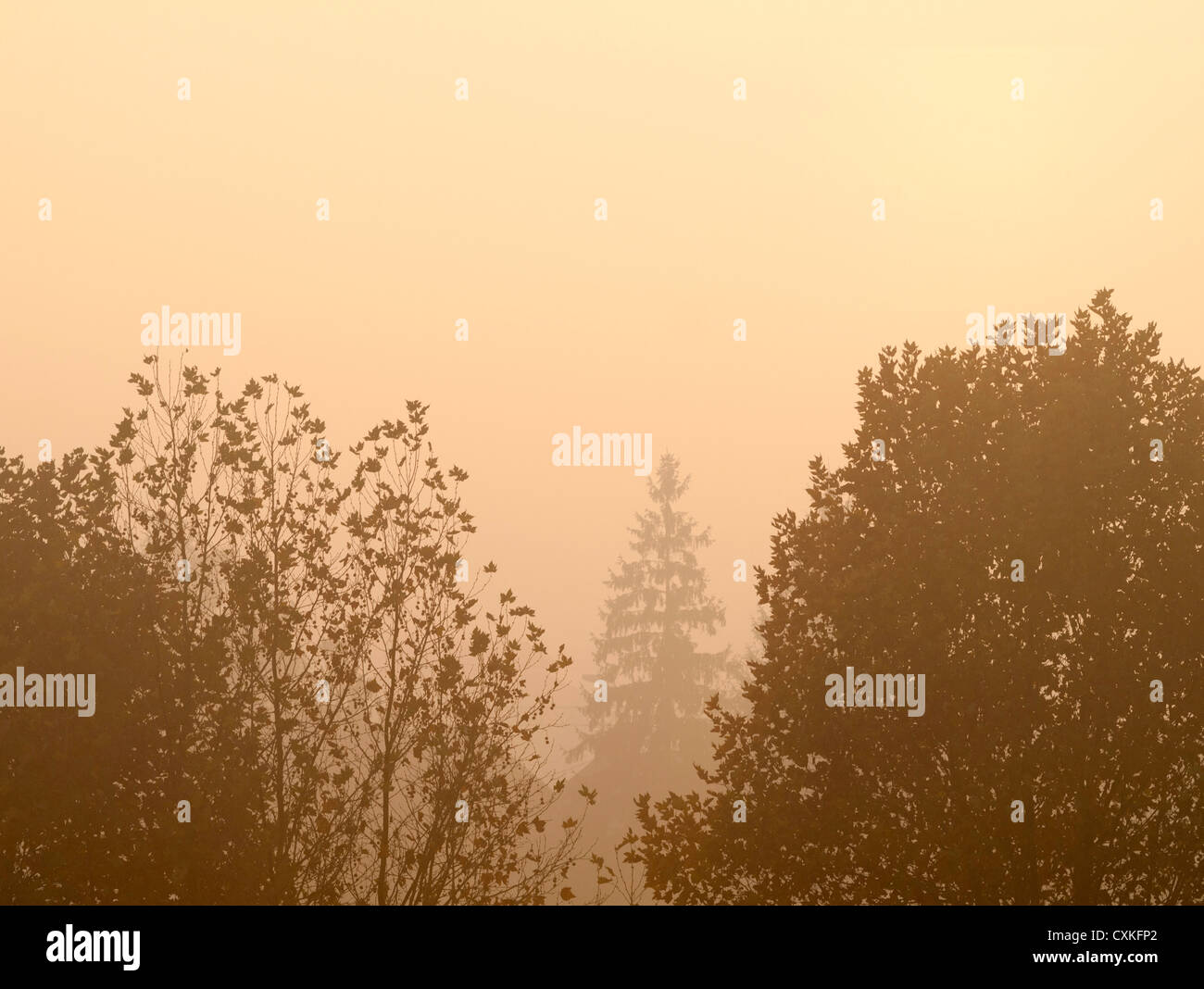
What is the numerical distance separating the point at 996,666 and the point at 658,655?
50.0m

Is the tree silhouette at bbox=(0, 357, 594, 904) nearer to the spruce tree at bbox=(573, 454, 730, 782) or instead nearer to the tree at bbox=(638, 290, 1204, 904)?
the tree at bbox=(638, 290, 1204, 904)

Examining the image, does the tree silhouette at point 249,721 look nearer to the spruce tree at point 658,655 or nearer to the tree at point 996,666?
the tree at point 996,666

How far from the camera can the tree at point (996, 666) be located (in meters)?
15.7

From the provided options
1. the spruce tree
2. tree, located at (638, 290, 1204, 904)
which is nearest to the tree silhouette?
tree, located at (638, 290, 1204, 904)

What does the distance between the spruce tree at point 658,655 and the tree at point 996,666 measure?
148 feet

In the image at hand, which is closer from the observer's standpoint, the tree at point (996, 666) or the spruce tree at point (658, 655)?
the tree at point (996, 666)

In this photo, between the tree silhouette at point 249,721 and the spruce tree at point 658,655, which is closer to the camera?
the tree silhouette at point 249,721

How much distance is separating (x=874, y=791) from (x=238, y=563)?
1007cm

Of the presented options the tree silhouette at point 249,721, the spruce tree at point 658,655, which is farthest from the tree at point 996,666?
the spruce tree at point 658,655

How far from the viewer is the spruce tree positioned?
63094 millimetres

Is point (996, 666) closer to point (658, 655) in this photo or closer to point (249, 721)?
point (249, 721)

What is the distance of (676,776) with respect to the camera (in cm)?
5966
